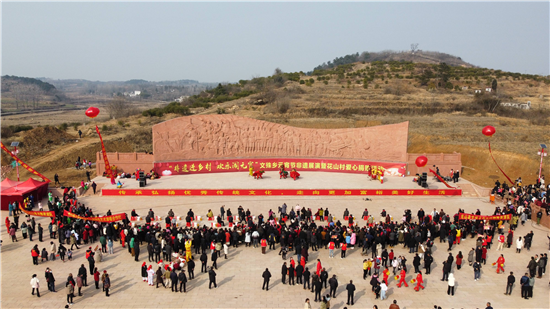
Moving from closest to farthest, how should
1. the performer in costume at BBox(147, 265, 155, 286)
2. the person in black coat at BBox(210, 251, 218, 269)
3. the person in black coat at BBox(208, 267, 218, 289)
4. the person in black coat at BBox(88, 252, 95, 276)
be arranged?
the person in black coat at BBox(208, 267, 218, 289) < the performer in costume at BBox(147, 265, 155, 286) < the person in black coat at BBox(88, 252, 95, 276) < the person in black coat at BBox(210, 251, 218, 269)

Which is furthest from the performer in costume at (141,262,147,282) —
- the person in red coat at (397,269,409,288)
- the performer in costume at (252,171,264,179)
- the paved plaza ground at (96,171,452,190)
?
the performer in costume at (252,171,264,179)

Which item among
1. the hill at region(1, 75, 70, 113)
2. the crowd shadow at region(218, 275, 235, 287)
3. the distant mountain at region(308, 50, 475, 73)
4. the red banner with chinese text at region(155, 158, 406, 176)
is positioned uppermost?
the distant mountain at region(308, 50, 475, 73)

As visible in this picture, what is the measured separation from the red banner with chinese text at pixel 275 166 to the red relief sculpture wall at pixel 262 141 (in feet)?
1.35

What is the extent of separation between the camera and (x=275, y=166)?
28.6 meters

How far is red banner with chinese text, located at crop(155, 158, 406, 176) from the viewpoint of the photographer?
88.5 feet

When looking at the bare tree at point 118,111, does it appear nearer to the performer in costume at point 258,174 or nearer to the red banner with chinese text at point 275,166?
the red banner with chinese text at point 275,166

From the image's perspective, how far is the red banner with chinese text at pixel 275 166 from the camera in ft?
88.5

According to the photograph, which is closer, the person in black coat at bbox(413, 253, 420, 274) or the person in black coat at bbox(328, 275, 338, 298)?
the person in black coat at bbox(328, 275, 338, 298)

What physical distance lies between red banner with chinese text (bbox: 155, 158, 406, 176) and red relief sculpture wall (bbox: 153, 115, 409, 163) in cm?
41

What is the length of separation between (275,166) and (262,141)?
2170 mm

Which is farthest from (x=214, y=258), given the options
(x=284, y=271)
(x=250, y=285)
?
(x=284, y=271)

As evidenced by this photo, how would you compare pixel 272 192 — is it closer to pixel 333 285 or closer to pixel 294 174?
pixel 294 174

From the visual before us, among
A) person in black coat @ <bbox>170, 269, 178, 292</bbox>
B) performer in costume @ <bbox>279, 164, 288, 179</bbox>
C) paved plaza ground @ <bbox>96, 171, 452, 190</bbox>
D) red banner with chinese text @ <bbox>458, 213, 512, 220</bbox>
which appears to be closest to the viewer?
person in black coat @ <bbox>170, 269, 178, 292</bbox>

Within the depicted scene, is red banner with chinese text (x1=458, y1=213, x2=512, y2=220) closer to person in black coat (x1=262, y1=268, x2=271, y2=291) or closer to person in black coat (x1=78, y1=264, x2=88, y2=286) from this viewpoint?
person in black coat (x1=262, y1=268, x2=271, y2=291)
